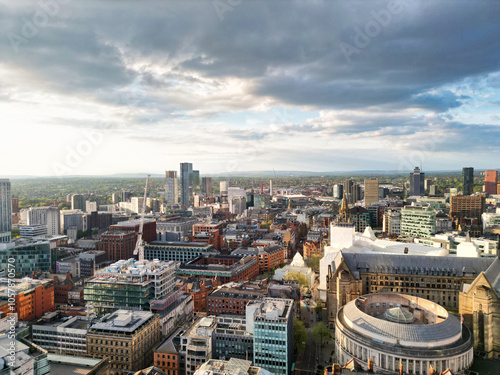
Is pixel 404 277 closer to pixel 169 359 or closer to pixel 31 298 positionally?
pixel 169 359

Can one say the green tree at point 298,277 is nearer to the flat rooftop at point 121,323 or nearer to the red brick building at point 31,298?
the flat rooftop at point 121,323

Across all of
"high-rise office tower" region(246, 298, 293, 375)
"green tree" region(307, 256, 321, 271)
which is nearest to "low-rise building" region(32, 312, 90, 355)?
"high-rise office tower" region(246, 298, 293, 375)

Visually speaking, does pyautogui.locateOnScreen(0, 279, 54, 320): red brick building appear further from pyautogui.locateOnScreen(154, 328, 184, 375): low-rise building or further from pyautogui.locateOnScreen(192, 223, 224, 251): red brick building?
pyautogui.locateOnScreen(192, 223, 224, 251): red brick building

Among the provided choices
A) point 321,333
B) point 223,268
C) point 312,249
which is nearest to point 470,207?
point 312,249

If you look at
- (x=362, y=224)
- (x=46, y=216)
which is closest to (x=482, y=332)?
(x=362, y=224)

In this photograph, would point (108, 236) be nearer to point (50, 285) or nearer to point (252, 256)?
point (50, 285)
